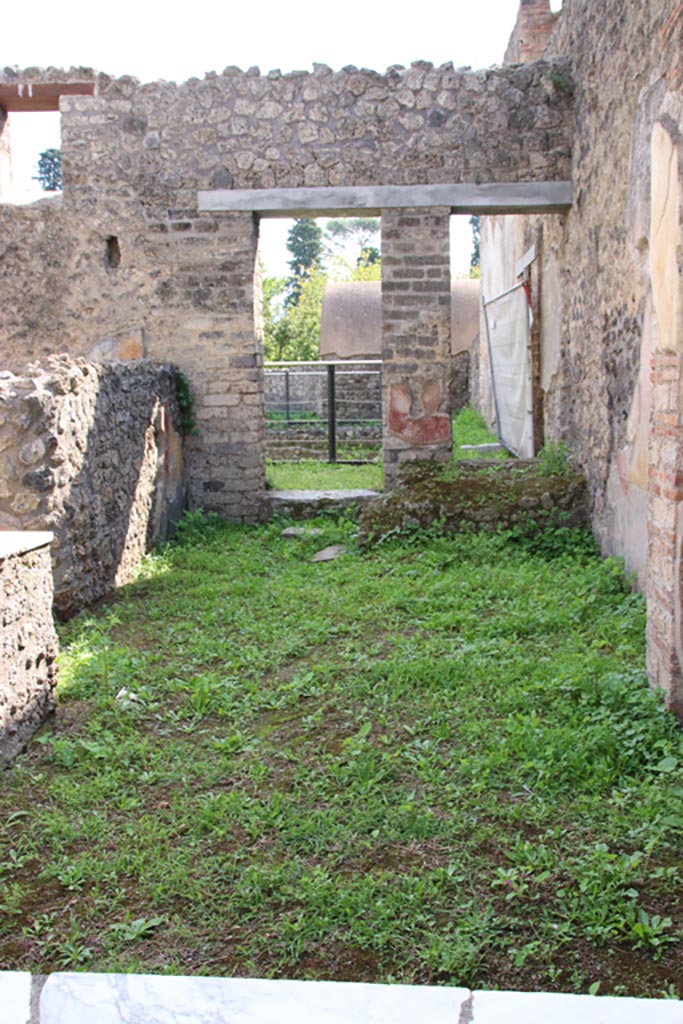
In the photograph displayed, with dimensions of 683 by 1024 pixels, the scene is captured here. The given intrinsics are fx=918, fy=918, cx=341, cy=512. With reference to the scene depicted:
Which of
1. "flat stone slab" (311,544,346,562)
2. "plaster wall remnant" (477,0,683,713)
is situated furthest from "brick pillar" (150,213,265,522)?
"plaster wall remnant" (477,0,683,713)

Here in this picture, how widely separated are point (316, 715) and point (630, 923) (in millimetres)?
1790

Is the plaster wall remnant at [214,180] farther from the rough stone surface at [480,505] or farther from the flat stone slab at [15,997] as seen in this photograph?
the flat stone slab at [15,997]

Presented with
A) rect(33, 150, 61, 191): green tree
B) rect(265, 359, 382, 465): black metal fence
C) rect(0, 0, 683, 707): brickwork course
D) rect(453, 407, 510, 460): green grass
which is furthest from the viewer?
rect(33, 150, 61, 191): green tree

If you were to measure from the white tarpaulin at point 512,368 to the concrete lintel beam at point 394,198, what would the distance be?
2.09 m

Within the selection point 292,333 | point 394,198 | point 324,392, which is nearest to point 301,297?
point 292,333

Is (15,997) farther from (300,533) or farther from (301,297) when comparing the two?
(301,297)

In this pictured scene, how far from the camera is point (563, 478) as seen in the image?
7.54 meters

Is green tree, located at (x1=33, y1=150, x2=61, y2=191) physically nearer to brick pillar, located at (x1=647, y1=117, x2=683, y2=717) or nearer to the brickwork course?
the brickwork course

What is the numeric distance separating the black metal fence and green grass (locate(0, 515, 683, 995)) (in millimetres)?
7375

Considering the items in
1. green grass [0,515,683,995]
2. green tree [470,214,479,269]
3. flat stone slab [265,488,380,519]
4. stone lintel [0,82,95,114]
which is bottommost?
green grass [0,515,683,995]

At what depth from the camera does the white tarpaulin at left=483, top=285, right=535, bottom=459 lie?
10.3 m

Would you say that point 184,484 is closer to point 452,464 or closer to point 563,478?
point 452,464

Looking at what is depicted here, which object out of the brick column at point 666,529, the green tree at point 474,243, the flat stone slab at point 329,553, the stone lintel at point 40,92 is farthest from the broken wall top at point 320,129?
the green tree at point 474,243

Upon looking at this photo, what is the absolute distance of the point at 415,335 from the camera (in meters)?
8.34
